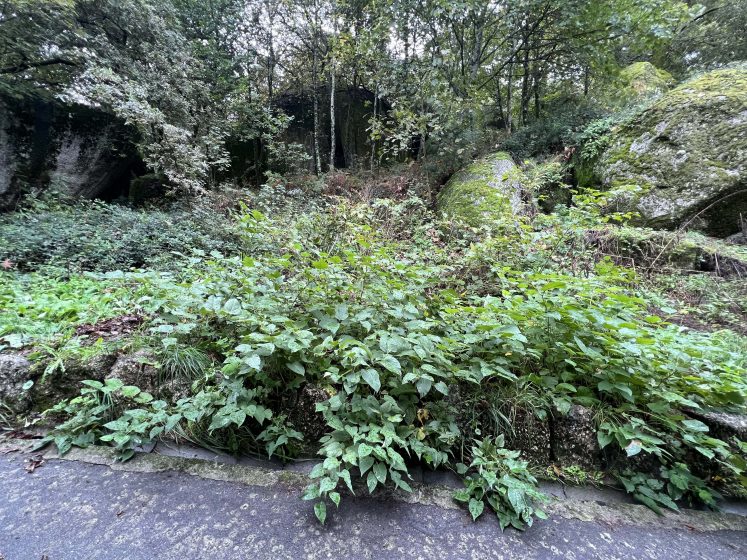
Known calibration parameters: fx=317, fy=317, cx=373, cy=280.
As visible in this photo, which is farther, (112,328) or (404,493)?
(112,328)

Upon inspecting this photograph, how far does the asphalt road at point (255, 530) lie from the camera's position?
136 centimetres

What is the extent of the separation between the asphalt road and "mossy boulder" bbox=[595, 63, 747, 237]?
14.7 feet

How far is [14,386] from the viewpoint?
2021mm

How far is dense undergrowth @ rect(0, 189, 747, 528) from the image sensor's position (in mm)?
1639

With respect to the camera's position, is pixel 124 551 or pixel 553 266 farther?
pixel 553 266

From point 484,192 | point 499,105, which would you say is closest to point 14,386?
point 484,192

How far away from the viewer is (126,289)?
321 centimetres

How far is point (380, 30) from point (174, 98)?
4.62m

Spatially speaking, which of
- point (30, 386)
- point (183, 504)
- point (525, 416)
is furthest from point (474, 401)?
point (30, 386)

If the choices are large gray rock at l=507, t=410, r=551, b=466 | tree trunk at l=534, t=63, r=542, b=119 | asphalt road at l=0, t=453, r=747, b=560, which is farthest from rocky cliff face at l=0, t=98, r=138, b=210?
tree trunk at l=534, t=63, r=542, b=119

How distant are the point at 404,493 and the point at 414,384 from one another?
551 mm

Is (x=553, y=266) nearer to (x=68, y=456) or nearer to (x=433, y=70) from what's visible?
(x=68, y=456)

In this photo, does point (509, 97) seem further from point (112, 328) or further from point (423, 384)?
point (112, 328)

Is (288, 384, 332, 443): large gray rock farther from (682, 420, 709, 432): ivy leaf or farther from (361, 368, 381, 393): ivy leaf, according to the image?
(682, 420, 709, 432): ivy leaf
